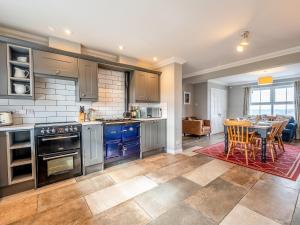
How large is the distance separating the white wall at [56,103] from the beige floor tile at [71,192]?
130cm

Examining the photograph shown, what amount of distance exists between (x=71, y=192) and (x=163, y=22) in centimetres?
291

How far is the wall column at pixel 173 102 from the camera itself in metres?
3.91

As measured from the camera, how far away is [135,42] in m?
2.99

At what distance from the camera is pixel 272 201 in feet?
6.28

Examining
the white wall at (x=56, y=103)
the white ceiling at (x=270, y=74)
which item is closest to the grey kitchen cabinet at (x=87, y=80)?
the white wall at (x=56, y=103)

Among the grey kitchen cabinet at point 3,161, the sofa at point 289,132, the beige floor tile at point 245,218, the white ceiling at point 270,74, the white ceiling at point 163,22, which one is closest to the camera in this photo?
the beige floor tile at point 245,218

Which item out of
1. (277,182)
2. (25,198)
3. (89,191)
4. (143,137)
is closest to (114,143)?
(143,137)

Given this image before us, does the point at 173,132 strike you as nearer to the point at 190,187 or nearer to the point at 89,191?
the point at 190,187

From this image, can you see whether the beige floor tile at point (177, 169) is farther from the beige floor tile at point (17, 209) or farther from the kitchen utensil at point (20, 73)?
the kitchen utensil at point (20, 73)

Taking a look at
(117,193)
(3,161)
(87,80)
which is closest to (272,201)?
(117,193)

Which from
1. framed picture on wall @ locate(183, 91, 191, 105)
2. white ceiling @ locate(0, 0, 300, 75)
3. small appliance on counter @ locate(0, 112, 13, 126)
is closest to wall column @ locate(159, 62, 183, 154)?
white ceiling @ locate(0, 0, 300, 75)

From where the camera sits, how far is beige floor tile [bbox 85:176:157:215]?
1.87 metres

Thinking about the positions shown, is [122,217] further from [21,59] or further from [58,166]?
[21,59]

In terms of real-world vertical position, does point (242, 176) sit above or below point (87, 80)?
below
